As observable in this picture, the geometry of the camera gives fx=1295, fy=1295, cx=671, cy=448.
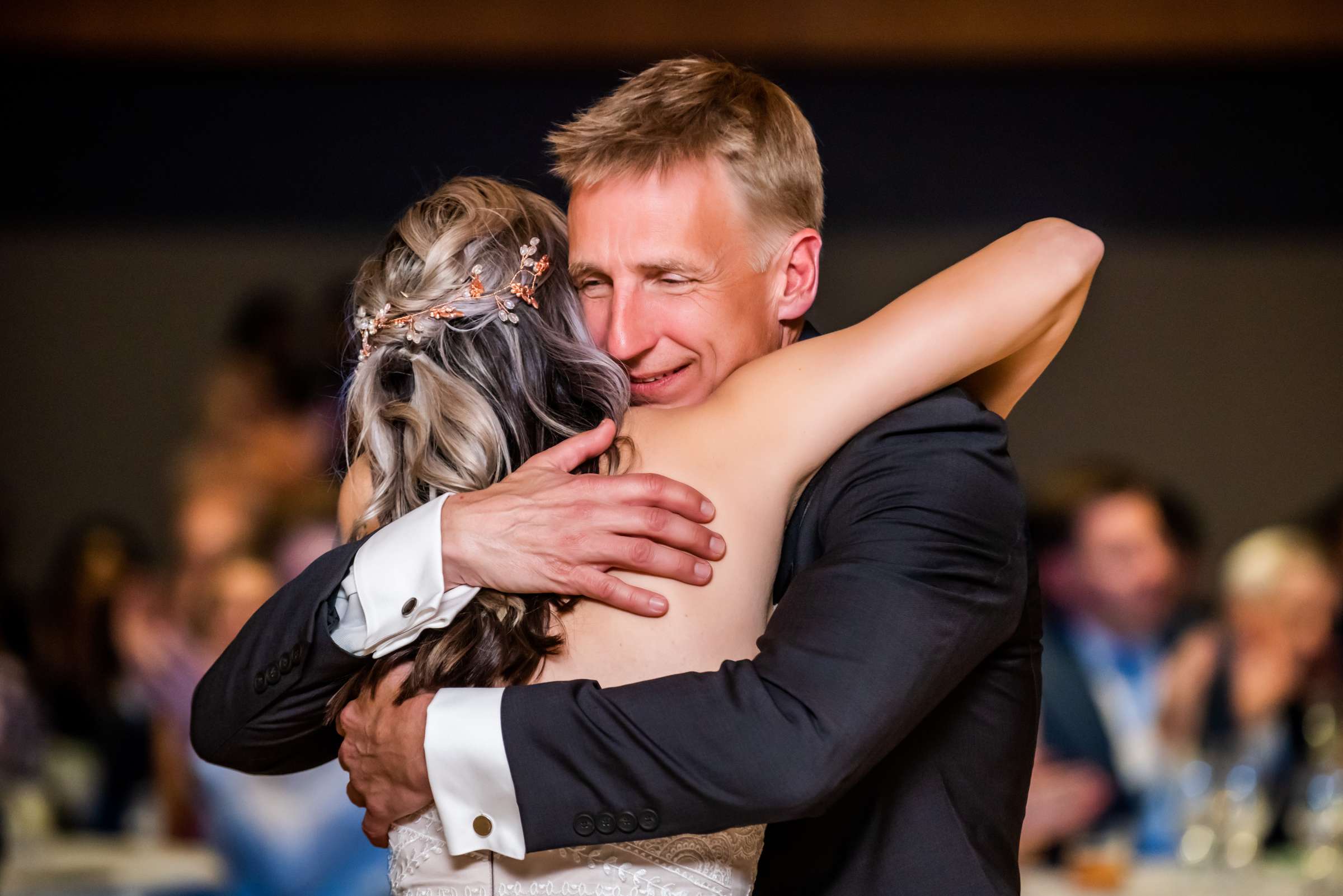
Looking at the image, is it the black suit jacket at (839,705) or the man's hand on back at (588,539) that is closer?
the black suit jacket at (839,705)

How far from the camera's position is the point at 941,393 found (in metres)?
1.38

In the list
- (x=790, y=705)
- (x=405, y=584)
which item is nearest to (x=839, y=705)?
(x=790, y=705)

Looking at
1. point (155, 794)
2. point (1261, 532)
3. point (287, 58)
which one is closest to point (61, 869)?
point (155, 794)

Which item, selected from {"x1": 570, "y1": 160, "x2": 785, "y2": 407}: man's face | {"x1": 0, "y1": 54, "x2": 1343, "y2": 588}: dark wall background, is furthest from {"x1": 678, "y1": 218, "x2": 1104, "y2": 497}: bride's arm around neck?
{"x1": 0, "y1": 54, "x2": 1343, "y2": 588}: dark wall background

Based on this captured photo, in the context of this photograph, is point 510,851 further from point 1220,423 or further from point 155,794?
point 1220,423

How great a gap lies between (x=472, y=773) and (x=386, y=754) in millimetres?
147

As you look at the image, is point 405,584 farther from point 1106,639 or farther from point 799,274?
point 1106,639

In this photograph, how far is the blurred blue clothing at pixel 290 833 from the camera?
12.9 ft

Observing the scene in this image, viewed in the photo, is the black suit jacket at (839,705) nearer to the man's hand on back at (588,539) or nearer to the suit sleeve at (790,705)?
the suit sleeve at (790,705)

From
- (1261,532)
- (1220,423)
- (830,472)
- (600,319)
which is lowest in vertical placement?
(1261,532)

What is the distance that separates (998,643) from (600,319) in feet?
2.04

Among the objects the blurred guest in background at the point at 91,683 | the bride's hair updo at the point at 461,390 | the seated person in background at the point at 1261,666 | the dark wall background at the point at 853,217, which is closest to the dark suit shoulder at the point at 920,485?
the bride's hair updo at the point at 461,390

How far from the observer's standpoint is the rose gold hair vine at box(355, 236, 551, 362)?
1.40 meters

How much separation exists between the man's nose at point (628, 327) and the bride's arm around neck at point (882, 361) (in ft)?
0.82
